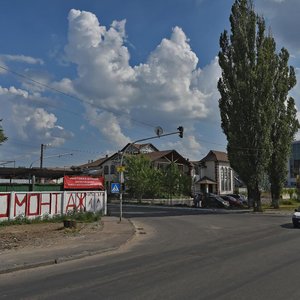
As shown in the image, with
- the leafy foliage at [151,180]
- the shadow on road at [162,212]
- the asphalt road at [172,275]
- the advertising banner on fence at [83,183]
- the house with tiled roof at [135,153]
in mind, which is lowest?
the asphalt road at [172,275]

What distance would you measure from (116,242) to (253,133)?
28374mm

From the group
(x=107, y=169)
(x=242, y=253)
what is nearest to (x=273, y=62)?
(x=242, y=253)

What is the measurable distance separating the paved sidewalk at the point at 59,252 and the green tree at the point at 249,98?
25.8 metres

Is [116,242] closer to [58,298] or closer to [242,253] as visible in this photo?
[242,253]

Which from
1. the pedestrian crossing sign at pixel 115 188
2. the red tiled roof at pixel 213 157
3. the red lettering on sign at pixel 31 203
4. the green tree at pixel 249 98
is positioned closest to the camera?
the red lettering on sign at pixel 31 203

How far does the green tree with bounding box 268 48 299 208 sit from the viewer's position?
147 feet

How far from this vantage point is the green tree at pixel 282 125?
147 ft

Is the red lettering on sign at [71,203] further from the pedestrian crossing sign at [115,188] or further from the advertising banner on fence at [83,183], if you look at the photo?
the pedestrian crossing sign at [115,188]

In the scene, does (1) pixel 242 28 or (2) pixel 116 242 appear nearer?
(2) pixel 116 242

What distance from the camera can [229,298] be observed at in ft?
23.9

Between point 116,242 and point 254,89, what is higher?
point 254,89

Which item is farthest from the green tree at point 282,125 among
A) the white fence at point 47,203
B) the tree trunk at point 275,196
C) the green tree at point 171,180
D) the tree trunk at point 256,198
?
the white fence at point 47,203

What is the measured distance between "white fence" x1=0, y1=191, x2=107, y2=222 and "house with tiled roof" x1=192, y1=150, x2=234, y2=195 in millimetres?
51666

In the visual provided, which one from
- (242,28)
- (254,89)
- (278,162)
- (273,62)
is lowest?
(278,162)
